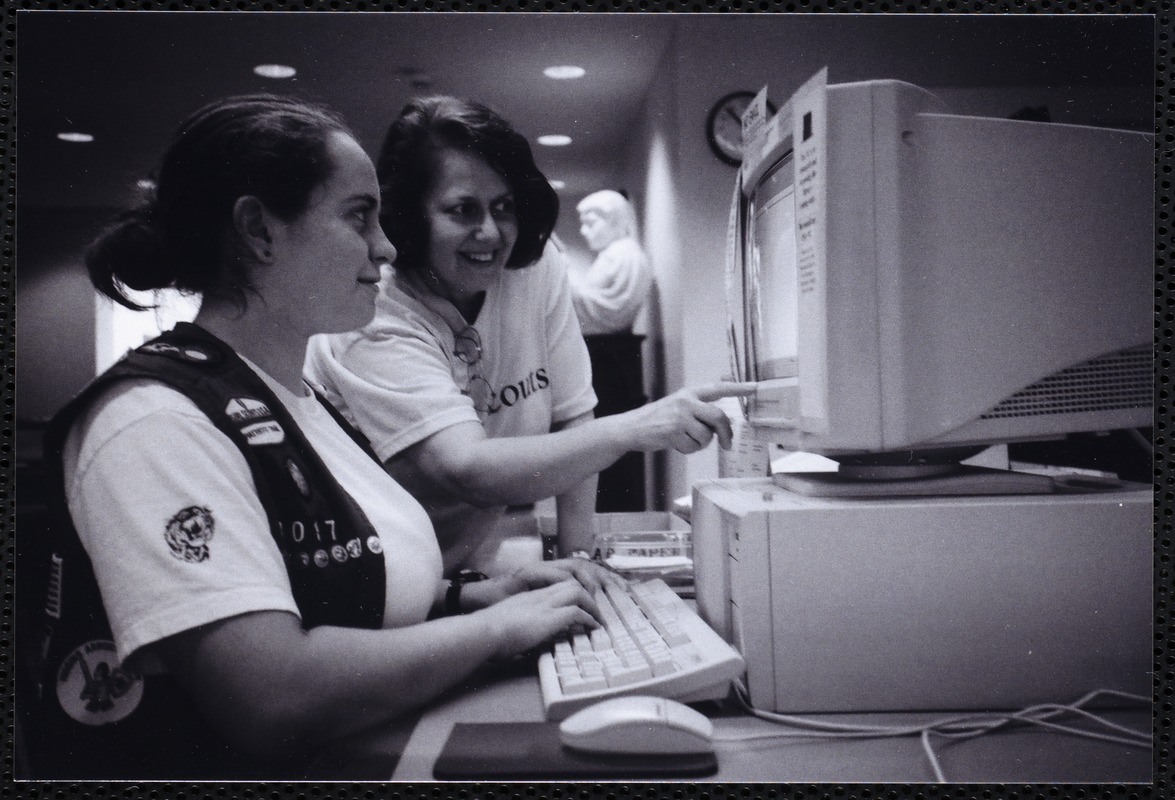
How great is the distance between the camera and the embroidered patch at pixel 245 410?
74 centimetres

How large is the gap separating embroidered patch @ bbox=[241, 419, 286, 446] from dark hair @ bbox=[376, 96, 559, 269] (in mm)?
322

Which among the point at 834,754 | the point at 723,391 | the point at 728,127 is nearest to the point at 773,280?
the point at 723,391

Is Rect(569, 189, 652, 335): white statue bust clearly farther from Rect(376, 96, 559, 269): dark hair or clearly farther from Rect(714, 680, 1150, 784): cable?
Answer: Rect(714, 680, 1150, 784): cable

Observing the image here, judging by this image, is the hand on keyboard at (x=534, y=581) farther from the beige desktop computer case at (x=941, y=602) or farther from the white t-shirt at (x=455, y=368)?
the beige desktop computer case at (x=941, y=602)

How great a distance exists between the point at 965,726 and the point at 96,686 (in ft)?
2.60

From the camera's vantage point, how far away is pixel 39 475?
872 mm

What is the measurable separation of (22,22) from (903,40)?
98 cm

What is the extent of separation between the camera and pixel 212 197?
82 cm

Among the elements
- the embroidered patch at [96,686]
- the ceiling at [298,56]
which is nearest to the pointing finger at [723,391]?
the ceiling at [298,56]

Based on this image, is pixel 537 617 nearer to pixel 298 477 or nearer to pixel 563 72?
pixel 298 477

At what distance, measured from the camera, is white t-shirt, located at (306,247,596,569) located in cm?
109

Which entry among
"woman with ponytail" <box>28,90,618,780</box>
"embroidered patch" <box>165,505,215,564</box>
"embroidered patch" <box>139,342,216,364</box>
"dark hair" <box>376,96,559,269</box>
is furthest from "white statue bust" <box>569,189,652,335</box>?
"embroidered patch" <box>165,505,215,564</box>

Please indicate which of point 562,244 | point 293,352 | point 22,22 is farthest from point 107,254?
point 562,244

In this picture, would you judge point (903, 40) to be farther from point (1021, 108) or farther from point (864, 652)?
point (864, 652)
